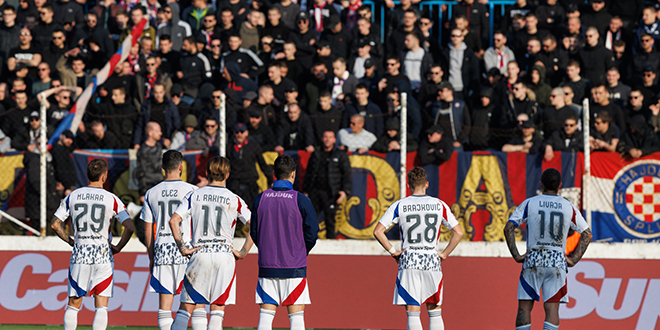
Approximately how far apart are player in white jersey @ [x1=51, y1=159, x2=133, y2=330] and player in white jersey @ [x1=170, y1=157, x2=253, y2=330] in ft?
2.73

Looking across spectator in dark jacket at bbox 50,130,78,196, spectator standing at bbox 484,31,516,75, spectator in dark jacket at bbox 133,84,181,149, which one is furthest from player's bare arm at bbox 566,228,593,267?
spectator in dark jacket at bbox 50,130,78,196

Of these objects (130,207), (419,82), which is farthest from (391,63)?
(130,207)

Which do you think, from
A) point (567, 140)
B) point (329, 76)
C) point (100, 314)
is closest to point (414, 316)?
point (100, 314)

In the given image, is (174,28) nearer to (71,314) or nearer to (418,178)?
(71,314)

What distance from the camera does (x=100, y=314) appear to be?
316 inches

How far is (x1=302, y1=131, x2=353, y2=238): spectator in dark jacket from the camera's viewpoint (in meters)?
11.4

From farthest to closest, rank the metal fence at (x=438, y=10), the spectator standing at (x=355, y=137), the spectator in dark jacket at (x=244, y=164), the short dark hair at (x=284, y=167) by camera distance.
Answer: the metal fence at (x=438, y=10)
the spectator standing at (x=355, y=137)
the spectator in dark jacket at (x=244, y=164)
the short dark hair at (x=284, y=167)

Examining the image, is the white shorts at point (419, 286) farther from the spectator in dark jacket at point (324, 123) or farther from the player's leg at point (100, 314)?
the spectator in dark jacket at point (324, 123)

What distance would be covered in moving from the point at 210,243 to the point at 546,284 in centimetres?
326

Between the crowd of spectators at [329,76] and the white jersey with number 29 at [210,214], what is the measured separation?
Result: 3.70 metres

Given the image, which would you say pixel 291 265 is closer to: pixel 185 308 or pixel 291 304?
pixel 291 304

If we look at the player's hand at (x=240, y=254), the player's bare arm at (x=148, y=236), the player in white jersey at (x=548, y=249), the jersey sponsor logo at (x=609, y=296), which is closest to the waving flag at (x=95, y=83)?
the player's bare arm at (x=148, y=236)

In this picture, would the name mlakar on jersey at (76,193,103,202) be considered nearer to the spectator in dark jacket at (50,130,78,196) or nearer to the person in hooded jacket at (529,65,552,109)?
the spectator in dark jacket at (50,130,78,196)

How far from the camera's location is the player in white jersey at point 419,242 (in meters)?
7.90
